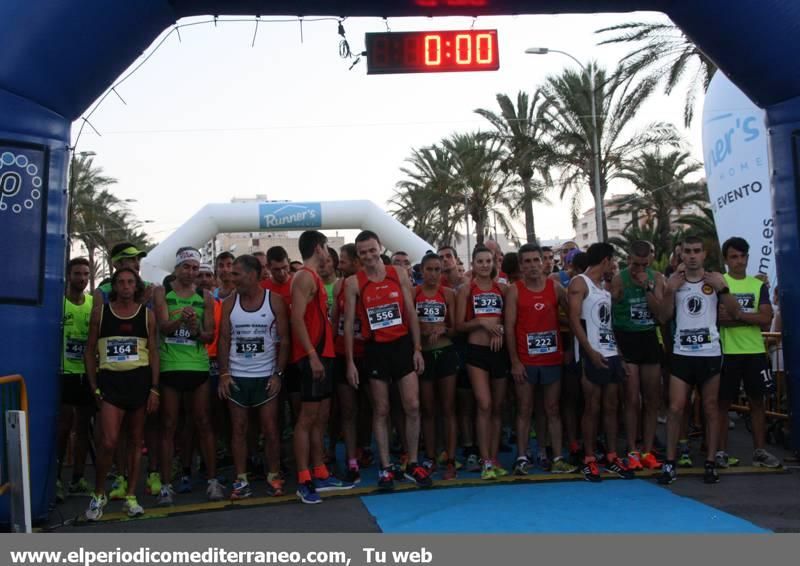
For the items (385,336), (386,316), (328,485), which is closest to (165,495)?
(328,485)

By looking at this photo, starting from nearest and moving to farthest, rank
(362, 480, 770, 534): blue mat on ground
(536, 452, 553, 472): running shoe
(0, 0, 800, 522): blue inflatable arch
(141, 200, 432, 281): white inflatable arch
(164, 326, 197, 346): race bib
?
(362, 480, 770, 534): blue mat on ground < (0, 0, 800, 522): blue inflatable arch < (164, 326, 197, 346): race bib < (536, 452, 553, 472): running shoe < (141, 200, 432, 281): white inflatable arch

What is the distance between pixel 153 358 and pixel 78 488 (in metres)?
1.87

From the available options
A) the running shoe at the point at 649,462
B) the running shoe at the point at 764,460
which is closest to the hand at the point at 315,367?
the running shoe at the point at 649,462

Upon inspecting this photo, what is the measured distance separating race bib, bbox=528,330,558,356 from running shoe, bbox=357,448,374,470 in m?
2.01

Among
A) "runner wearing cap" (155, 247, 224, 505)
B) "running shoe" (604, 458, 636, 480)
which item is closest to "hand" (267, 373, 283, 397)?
"runner wearing cap" (155, 247, 224, 505)

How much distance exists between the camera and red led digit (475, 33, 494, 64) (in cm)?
716

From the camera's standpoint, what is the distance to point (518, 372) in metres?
7.29

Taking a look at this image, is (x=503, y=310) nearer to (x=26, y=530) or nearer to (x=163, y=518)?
(x=163, y=518)

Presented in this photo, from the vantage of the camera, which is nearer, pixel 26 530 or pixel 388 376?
pixel 26 530

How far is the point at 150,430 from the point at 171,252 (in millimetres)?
12867

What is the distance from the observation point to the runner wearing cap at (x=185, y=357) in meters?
6.82

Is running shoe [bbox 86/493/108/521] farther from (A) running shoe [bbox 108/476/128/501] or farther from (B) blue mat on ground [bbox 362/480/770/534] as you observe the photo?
(B) blue mat on ground [bbox 362/480/770/534]

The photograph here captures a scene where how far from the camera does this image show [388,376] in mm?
7062

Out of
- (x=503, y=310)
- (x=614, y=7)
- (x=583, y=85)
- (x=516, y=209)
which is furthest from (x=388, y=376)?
(x=516, y=209)
